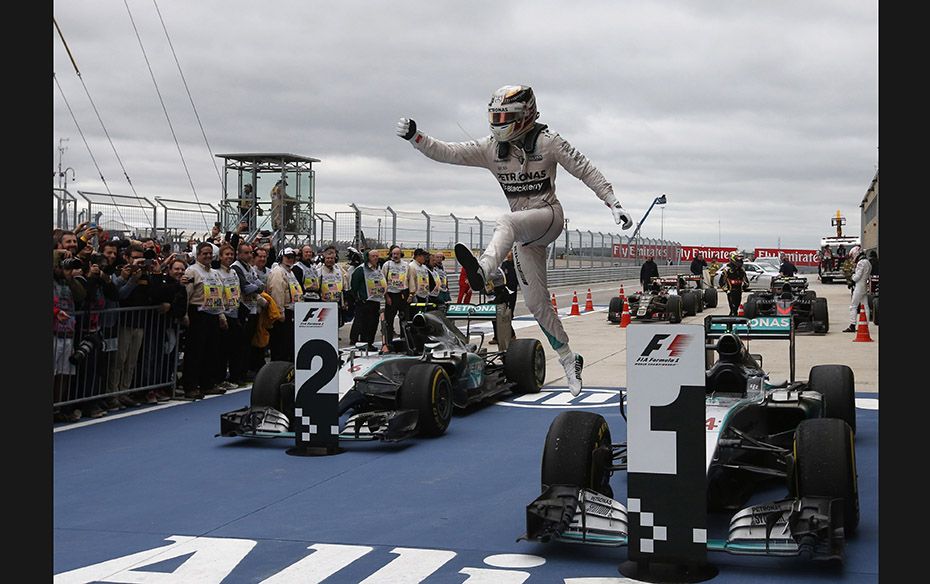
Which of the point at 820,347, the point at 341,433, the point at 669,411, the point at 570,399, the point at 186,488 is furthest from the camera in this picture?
the point at 820,347

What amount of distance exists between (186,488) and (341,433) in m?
1.76

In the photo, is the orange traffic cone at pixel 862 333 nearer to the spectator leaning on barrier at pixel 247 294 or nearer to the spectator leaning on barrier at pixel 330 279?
the spectator leaning on barrier at pixel 330 279

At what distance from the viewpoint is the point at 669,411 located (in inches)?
179

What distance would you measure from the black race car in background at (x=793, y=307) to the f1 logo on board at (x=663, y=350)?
1512 cm

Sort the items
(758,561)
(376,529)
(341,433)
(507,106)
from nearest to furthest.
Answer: (758,561), (376,529), (507,106), (341,433)

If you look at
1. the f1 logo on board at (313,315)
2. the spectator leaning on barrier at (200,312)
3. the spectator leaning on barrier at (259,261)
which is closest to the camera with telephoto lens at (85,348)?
the spectator leaning on barrier at (200,312)

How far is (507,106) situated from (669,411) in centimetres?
250

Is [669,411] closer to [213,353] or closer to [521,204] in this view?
[521,204]

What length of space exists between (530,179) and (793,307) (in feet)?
51.4

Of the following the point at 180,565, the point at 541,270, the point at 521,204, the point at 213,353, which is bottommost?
the point at 180,565

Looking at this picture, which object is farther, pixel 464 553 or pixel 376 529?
pixel 376 529

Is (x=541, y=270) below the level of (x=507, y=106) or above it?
below
